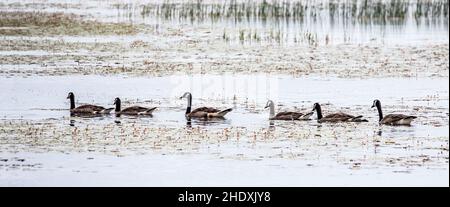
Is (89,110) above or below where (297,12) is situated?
below

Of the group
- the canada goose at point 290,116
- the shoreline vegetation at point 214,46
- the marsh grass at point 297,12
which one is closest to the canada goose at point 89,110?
the canada goose at point 290,116

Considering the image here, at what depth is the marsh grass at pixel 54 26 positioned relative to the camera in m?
29.7

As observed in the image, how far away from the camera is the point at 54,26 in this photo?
31109 millimetres

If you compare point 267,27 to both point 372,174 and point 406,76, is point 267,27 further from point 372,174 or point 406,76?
point 372,174

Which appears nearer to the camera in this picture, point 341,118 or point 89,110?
point 341,118

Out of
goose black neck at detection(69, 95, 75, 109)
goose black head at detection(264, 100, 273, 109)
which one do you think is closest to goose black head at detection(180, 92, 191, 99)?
goose black head at detection(264, 100, 273, 109)

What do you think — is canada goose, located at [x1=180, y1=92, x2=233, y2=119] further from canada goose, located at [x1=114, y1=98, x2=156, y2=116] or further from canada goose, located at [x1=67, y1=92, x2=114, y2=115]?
canada goose, located at [x1=67, y1=92, x2=114, y2=115]

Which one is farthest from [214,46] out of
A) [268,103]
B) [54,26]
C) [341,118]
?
[341,118]

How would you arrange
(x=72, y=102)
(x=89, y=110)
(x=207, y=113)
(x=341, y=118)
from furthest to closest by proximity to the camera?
(x=72, y=102) < (x=89, y=110) < (x=207, y=113) < (x=341, y=118)

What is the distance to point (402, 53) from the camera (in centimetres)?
2498

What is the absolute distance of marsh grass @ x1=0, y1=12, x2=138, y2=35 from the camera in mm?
29672

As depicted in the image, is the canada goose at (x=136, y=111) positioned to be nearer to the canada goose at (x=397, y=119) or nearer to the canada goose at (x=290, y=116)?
the canada goose at (x=290, y=116)

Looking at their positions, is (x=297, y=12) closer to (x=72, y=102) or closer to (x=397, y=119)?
(x=72, y=102)
